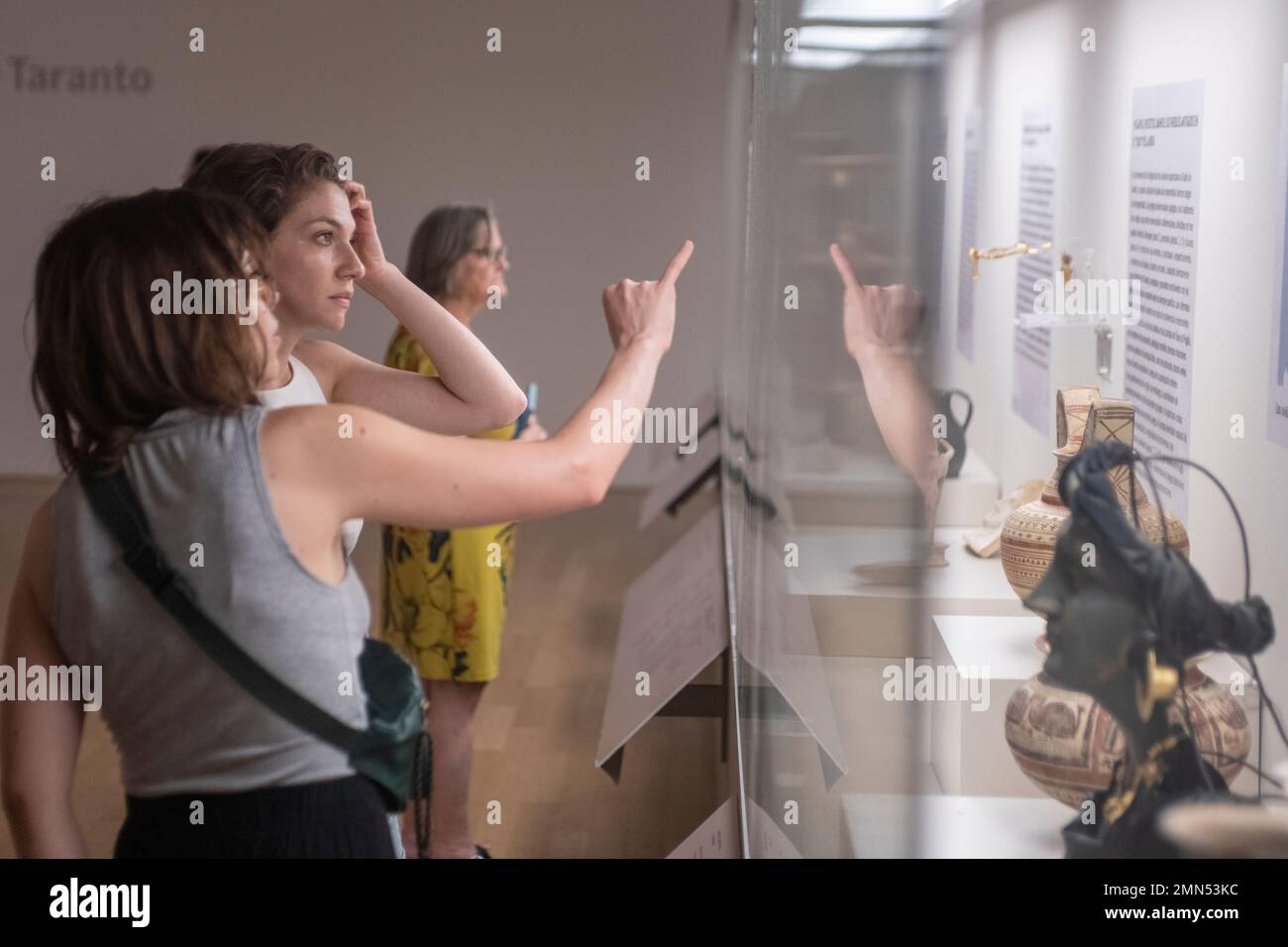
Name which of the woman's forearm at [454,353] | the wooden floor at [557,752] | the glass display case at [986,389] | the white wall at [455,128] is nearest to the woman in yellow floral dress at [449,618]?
the white wall at [455,128]

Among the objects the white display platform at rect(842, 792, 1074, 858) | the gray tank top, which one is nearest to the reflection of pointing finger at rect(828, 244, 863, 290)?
the white display platform at rect(842, 792, 1074, 858)

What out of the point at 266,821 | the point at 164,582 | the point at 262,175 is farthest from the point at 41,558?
the point at 262,175

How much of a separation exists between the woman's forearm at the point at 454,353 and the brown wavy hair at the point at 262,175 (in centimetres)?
12

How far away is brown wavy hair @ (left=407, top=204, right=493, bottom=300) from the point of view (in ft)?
6.08

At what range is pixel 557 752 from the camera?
3.40 metres

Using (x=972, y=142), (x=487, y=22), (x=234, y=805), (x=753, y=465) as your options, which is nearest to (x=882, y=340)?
(x=972, y=142)

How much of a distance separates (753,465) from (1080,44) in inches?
42.4

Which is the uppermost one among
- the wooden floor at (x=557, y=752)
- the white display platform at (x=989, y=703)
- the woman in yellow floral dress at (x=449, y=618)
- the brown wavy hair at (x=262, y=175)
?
the brown wavy hair at (x=262, y=175)

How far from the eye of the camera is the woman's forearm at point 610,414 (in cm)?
114

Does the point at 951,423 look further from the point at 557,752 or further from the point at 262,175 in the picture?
the point at 557,752

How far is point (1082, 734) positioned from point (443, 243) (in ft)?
3.80

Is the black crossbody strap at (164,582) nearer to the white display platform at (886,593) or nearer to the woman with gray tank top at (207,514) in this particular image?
the woman with gray tank top at (207,514)

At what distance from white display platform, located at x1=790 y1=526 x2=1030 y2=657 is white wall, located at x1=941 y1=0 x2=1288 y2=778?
173mm

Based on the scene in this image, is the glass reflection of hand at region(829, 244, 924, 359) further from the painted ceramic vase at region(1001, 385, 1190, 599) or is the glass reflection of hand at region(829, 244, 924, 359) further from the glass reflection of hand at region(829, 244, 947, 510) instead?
the painted ceramic vase at region(1001, 385, 1190, 599)
